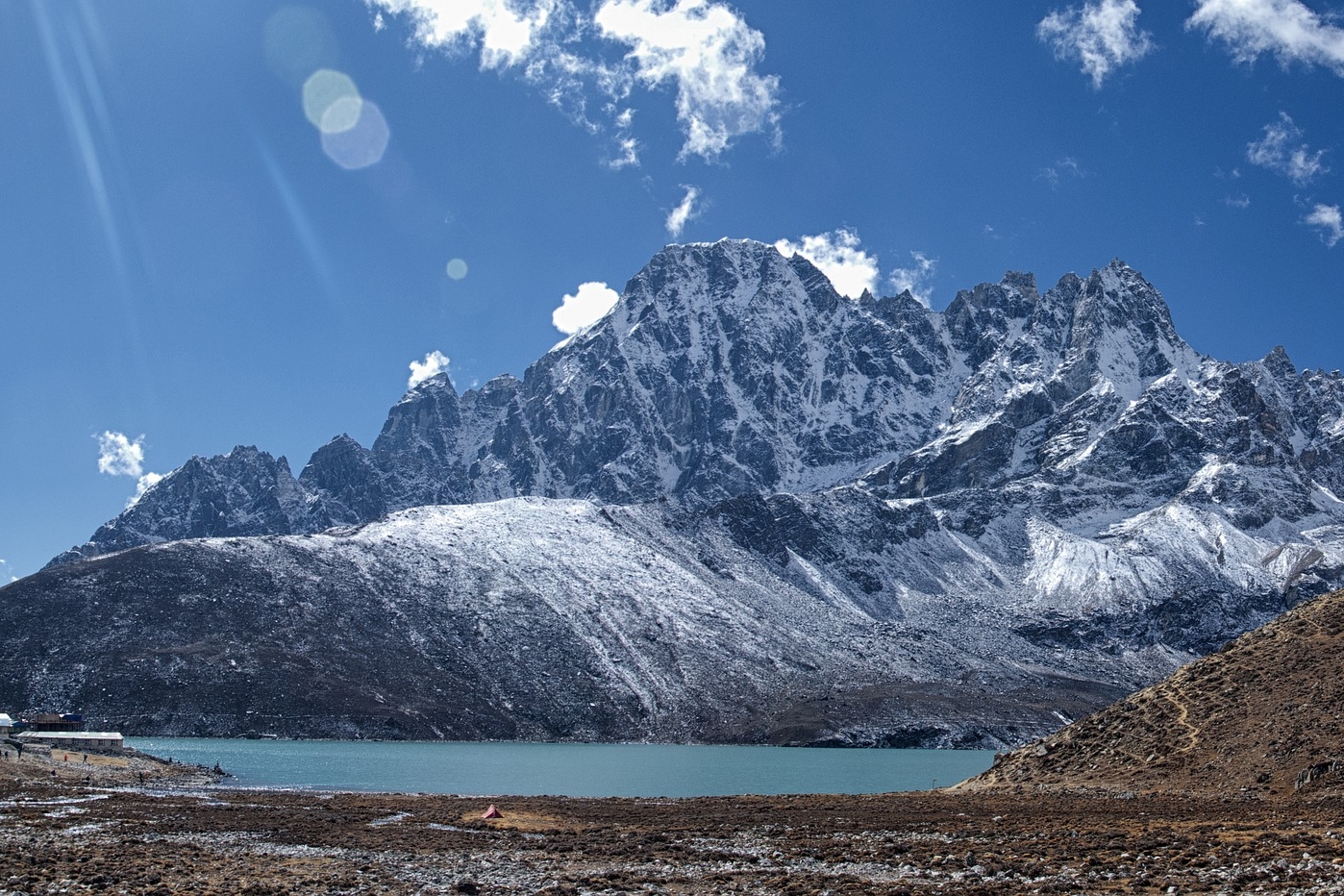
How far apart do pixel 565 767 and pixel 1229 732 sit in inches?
2766

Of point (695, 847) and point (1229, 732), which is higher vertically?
point (1229, 732)

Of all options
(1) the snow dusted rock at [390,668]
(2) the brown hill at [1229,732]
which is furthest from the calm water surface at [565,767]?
(2) the brown hill at [1229,732]

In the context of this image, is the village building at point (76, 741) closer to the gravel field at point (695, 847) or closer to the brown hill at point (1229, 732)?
the gravel field at point (695, 847)

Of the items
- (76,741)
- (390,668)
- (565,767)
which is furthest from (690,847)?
(390,668)

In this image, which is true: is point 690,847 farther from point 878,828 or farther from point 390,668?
point 390,668

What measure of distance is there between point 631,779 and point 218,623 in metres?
107

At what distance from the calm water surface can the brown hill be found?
73.7ft

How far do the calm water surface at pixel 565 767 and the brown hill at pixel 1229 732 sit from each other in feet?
73.7

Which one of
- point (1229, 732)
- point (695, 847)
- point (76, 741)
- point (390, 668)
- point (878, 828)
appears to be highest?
point (390, 668)

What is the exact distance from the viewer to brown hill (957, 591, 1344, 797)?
1764 inches

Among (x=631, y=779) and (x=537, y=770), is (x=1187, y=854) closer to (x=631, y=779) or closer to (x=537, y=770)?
(x=631, y=779)

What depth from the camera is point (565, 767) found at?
10581cm

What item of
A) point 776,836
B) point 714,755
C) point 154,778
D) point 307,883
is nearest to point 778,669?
point 714,755

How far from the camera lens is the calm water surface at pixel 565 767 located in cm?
8100
